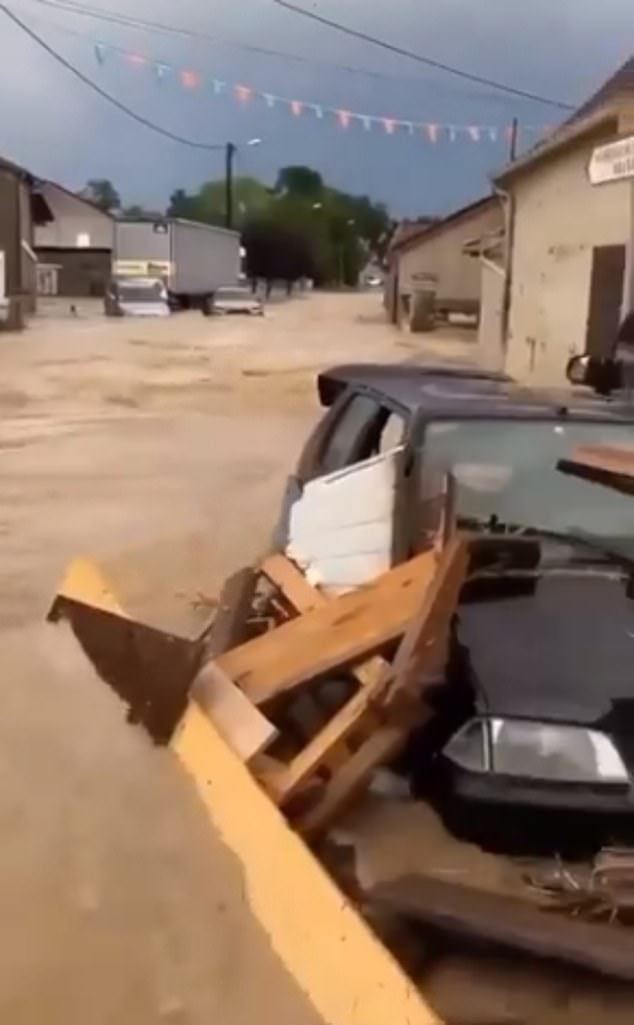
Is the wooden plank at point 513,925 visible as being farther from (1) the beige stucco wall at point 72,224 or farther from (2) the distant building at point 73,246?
(1) the beige stucco wall at point 72,224

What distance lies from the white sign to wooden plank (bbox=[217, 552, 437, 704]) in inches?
289

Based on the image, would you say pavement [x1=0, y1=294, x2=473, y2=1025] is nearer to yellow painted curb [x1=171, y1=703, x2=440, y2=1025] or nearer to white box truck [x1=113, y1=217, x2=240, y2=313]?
yellow painted curb [x1=171, y1=703, x2=440, y2=1025]

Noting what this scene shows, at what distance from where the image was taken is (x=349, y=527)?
605cm

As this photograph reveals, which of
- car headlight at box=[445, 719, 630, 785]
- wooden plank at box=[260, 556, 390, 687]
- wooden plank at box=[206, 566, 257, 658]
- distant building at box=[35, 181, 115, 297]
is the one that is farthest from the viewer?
distant building at box=[35, 181, 115, 297]

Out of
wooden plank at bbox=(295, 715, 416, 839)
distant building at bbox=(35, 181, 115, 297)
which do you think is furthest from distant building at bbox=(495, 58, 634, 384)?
distant building at bbox=(35, 181, 115, 297)

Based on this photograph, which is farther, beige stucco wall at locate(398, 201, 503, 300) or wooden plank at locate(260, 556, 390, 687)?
beige stucco wall at locate(398, 201, 503, 300)

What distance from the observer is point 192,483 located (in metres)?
15.5

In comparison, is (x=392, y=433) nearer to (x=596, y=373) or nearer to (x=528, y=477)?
(x=528, y=477)

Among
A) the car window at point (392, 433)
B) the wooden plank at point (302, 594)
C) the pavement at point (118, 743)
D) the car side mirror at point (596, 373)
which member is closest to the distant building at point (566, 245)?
the pavement at point (118, 743)

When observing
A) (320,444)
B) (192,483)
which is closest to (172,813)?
(320,444)

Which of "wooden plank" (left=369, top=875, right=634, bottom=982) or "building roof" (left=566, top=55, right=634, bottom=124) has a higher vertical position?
"building roof" (left=566, top=55, right=634, bottom=124)

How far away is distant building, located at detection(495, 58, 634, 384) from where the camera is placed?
19766 millimetres

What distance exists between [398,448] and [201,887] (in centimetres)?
194

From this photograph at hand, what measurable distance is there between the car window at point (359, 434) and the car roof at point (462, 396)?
0.07m
